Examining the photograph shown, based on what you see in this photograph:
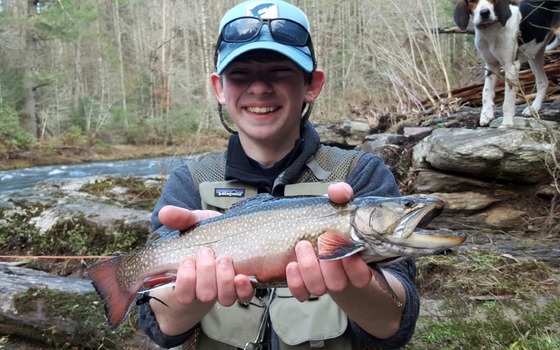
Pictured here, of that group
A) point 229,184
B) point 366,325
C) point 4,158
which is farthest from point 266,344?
point 4,158

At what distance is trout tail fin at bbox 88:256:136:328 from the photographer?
2.20m

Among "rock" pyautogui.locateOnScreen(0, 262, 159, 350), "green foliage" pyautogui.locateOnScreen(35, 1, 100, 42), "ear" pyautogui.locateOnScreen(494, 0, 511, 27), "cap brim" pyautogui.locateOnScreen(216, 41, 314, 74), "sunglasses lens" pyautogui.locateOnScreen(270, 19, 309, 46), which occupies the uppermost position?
"green foliage" pyautogui.locateOnScreen(35, 1, 100, 42)

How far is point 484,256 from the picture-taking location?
4.67 metres

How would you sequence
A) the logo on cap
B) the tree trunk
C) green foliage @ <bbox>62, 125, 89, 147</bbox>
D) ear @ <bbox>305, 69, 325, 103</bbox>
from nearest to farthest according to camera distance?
the logo on cap
ear @ <bbox>305, 69, 325, 103</bbox>
green foliage @ <bbox>62, 125, 89, 147</bbox>
the tree trunk

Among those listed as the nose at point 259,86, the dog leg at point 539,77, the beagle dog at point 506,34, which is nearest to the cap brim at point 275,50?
the nose at point 259,86

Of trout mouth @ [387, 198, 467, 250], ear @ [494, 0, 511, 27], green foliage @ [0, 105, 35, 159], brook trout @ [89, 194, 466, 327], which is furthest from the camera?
green foliage @ [0, 105, 35, 159]

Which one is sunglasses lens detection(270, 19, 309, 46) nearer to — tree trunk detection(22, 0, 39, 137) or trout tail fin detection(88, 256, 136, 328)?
trout tail fin detection(88, 256, 136, 328)

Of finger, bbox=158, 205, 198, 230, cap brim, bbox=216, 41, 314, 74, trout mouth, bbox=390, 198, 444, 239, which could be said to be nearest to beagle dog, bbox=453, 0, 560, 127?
cap brim, bbox=216, 41, 314, 74

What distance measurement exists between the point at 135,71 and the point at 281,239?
45.7 m

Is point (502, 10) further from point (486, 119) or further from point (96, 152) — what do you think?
point (96, 152)

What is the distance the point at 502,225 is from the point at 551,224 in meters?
0.49

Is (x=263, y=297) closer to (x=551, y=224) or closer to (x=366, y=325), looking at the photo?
(x=366, y=325)

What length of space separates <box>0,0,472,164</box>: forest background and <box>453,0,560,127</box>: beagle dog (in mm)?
4445

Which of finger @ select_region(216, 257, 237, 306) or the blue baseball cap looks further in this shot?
the blue baseball cap
